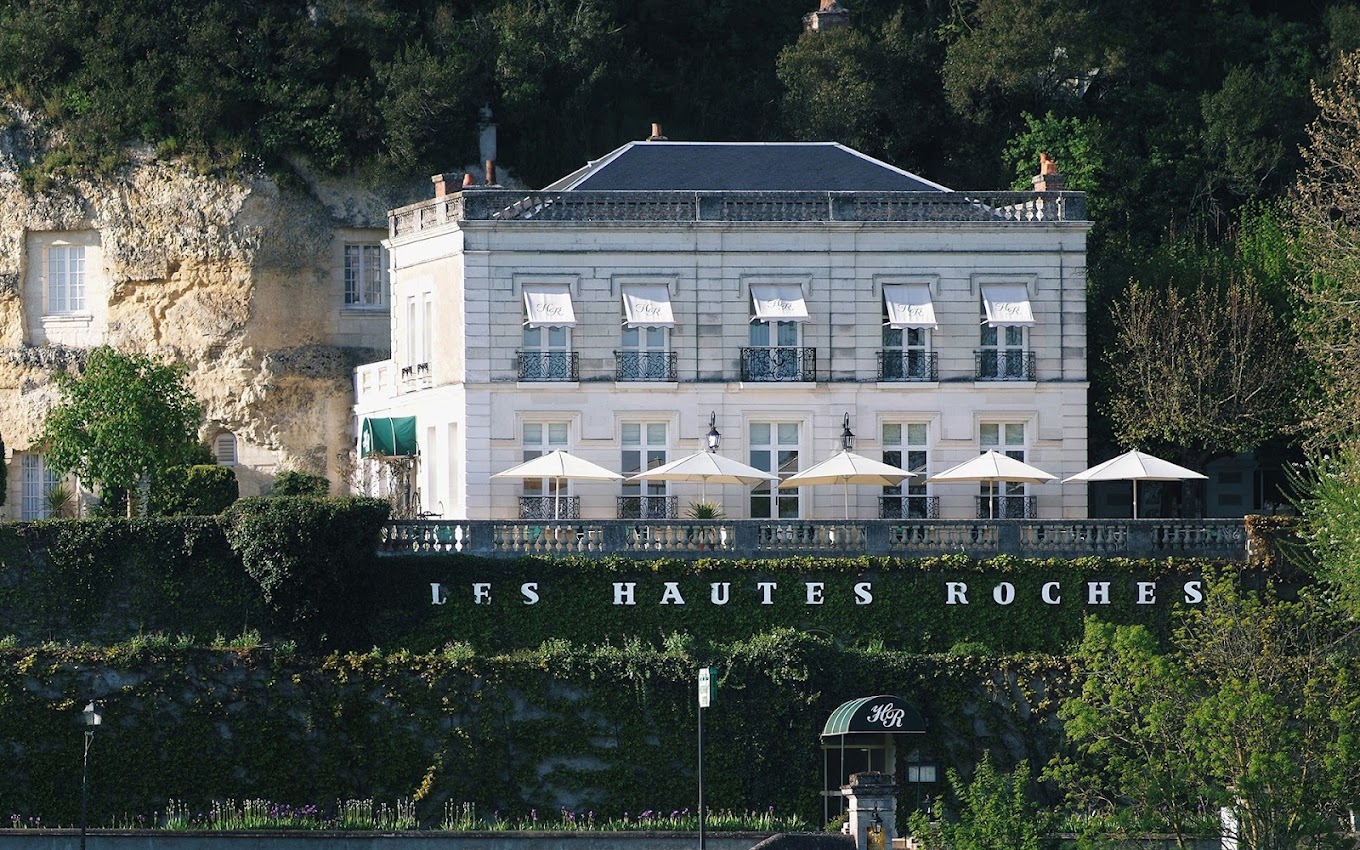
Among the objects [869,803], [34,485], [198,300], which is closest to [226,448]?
[198,300]

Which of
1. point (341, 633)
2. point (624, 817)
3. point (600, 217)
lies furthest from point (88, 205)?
point (624, 817)

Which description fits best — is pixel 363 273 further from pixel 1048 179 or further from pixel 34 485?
pixel 1048 179

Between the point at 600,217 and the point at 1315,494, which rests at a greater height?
the point at 600,217

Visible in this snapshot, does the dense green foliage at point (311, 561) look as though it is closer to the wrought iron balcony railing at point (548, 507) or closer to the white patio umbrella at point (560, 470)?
the white patio umbrella at point (560, 470)

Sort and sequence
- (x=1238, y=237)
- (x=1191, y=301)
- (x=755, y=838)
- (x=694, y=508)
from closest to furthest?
(x=755, y=838)
(x=694, y=508)
(x=1191, y=301)
(x=1238, y=237)

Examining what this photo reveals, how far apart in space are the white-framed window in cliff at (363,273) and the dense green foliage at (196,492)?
29.5 feet

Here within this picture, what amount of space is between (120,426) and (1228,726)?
23.2 m

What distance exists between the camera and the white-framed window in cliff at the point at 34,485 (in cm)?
5984

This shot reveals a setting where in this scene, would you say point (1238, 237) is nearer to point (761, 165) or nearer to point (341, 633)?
point (761, 165)

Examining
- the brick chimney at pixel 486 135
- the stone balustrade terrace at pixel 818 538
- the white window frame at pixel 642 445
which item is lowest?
the stone balustrade terrace at pixel 818 538

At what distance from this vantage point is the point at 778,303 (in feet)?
172

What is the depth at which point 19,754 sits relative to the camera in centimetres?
4509

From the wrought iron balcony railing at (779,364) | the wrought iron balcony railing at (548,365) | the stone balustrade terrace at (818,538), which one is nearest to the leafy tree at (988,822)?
the stone balustrade terrace at (818,538)

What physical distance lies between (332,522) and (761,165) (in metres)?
13.5
